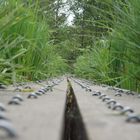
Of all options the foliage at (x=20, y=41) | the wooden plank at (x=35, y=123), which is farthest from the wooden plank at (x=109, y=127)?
the foliage at (x=20, y=41)

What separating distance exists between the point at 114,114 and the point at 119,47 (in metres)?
2.57

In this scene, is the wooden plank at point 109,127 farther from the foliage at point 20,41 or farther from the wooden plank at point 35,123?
the foliage at point 20,41

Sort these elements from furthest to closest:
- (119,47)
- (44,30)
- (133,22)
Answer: (44,30) → (119,47) → (133,22)

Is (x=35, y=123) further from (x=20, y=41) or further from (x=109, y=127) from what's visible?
(x=20, y=41)

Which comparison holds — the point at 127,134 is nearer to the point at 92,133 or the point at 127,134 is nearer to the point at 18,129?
the point at 92,133

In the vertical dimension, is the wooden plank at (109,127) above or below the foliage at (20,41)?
below

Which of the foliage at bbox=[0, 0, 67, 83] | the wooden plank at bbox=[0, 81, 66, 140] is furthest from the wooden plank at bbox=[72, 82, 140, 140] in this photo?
the foliage at bbox=[0, 0, 67, 83]

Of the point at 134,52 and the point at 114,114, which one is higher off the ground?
the point at 134,52

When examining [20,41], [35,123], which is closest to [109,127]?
[35,123]

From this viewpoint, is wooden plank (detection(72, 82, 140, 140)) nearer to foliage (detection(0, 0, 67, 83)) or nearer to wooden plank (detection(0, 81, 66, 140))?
wooden plank (detection(0, 81, 66, 140))

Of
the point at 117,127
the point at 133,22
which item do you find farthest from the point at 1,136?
the point at 133,22

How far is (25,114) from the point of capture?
1085mm

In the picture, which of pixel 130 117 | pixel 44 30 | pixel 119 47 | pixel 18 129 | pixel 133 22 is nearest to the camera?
pixel 18 129

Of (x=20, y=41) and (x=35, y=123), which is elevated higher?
(x=20, y=41)
